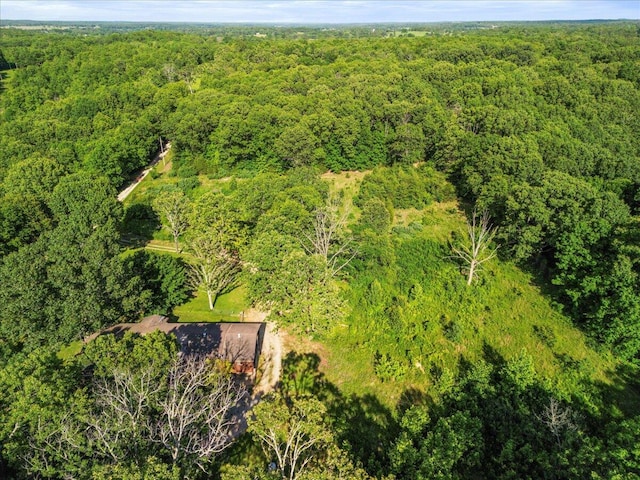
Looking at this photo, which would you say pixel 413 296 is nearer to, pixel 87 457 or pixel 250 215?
pixel 250 215

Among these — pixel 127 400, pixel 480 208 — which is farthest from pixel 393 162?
pixel 127 400

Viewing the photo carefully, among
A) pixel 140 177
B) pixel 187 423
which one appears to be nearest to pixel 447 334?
pixel 187 423

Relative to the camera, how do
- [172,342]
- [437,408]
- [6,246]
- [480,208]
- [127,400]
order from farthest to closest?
[480,208], [6,246], [437,408], [172,342], [127,400]

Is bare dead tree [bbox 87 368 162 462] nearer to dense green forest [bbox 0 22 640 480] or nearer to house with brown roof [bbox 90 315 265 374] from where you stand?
dense green forest [bbox 0 22 640 480]

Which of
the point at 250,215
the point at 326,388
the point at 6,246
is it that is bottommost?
the point at 326,388

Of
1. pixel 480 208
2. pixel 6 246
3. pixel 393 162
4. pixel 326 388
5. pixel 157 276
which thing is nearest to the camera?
pixel 326 388

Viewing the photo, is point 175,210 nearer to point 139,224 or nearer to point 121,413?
point 139,224
